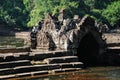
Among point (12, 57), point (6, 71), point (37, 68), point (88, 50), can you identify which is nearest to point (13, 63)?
point (12, 57)

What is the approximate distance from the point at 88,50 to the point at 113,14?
56452 millimetres

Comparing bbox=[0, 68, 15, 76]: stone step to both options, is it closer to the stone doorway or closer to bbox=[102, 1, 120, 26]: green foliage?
the stone doorway

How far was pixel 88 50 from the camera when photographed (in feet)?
107

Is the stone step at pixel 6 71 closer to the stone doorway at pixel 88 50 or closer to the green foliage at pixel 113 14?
the stone doorway at pixel 88 50

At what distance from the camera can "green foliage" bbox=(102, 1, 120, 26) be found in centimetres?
8694

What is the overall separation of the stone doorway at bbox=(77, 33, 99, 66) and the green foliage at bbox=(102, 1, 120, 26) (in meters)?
54.5

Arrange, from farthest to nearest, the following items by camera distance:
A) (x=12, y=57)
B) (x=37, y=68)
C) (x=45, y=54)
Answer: (x=45, y=54) < (x=12, y=57) < (x=37, y=68)

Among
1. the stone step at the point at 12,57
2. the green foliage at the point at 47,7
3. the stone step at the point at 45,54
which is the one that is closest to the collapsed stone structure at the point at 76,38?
the stone step at the point at 45,54

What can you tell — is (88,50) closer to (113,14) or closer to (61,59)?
(61,59)

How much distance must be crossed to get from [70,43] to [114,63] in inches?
179

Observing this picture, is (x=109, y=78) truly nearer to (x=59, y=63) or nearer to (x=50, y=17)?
(x=59, y=63)

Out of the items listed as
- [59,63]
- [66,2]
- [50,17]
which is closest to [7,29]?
[66,2]

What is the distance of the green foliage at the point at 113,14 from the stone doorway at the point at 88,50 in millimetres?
54493

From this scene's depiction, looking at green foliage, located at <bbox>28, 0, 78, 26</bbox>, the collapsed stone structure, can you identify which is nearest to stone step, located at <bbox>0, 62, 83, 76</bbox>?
the collapsed stone structure
